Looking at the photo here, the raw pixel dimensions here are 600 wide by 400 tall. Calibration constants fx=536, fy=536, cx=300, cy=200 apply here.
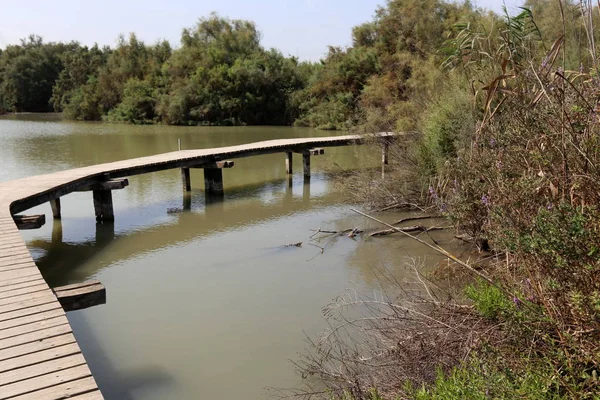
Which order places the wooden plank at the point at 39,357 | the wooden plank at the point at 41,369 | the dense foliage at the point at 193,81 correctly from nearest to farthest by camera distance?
the wooden plank at the point at 41,369 < the wooden plank at the point at 39,357 < the dense foliage at the point at 193,81

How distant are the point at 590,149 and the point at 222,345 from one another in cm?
310

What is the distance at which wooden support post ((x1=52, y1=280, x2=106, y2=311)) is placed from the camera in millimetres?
3857

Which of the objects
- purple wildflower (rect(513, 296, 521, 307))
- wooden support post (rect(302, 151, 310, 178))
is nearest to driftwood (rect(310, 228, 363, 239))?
purple wildflower (rect(513, 296, 521, 307))

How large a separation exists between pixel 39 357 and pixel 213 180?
8.30 metres

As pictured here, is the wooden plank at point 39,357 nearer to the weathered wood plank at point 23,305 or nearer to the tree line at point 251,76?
the weathered wood plank at point 23,305

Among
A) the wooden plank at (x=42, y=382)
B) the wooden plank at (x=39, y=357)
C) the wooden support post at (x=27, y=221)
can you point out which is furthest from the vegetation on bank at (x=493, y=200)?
the wooden support post at (x=27, y=221)

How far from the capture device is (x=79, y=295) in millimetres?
3896

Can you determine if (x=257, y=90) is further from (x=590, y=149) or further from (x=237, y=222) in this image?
(x=590, y=149)

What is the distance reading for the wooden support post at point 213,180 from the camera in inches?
433

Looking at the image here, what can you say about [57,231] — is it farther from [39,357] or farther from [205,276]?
[39,357]

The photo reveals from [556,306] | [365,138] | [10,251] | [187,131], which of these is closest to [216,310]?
[10,251]

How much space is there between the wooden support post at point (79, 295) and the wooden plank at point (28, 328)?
1.64 ft

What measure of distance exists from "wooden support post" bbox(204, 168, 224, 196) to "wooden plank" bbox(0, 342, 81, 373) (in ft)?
26.5

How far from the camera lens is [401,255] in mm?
6746
